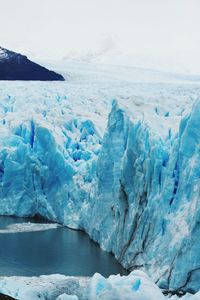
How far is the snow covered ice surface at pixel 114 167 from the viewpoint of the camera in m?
13.6

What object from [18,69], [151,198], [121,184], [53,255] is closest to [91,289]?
[151,198]

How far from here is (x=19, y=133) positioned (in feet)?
70.7

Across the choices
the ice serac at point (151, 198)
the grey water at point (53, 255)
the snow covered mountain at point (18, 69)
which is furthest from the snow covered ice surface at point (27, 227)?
the snow covered mountain at point (18, 69)

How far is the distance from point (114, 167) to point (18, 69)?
60.6 feet

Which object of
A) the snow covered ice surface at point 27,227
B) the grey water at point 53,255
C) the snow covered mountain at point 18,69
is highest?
the snow covered mountain at point 18,69

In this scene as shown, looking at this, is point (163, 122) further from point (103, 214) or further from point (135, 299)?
point (135, 299)

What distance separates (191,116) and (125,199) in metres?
2.93

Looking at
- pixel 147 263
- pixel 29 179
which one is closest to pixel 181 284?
pixel 147 263

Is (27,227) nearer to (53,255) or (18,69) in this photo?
(53,255)

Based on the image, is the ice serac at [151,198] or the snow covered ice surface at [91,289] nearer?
the snow covered ice surface at [91,289]

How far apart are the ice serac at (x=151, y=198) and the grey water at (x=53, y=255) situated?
15.4 inches

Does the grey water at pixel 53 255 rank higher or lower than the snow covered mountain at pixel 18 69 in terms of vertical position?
lower

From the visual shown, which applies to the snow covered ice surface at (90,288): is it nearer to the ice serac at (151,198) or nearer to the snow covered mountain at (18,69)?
the ice serac at (151,198)

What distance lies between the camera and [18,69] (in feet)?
113
